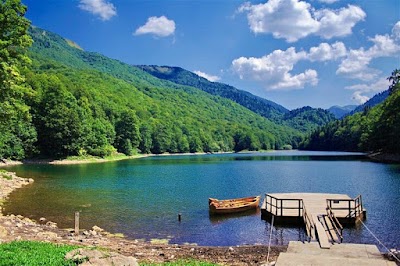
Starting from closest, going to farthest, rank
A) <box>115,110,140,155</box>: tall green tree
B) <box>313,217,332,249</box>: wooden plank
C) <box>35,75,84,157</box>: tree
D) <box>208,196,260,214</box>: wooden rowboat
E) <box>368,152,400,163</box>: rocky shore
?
1. <box>313,217,332,249</box>: wooden plank
2. <box>208,196,260,214</box>: wooden rowboat
3. <box>368,152,400,163</box>: rocky shore
4. <box>35,75,84,157</box>: tree
5. <box>115,110,140,155</box>: tall green tree

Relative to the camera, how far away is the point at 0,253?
15.0m

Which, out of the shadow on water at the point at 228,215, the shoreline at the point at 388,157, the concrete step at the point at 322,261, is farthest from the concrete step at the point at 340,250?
the shoreline at the point at 388,157

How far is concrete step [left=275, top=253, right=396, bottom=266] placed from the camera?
704 inches

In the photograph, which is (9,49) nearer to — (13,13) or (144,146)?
(13,13)

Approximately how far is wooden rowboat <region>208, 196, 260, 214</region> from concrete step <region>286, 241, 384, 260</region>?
649 inches

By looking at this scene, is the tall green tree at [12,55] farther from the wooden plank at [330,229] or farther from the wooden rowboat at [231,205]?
the wooden plank at [330,229]

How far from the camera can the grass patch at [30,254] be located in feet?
46.0

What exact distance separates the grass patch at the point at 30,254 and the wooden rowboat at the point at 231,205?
2262 cm

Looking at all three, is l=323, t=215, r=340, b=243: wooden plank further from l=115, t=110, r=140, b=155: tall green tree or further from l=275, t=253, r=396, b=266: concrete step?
l=115, t=110, r=140, b=155: tall green tree

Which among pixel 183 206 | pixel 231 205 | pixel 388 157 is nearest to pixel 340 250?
pixel 231 205

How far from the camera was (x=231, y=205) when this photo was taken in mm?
39719

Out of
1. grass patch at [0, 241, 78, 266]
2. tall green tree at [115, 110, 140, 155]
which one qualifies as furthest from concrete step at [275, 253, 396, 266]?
tall green tree at [115, 110, 140, 155]

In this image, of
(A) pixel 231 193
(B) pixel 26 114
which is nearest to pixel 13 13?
(B) pixel 26 114

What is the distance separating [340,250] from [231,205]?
19245 mm
